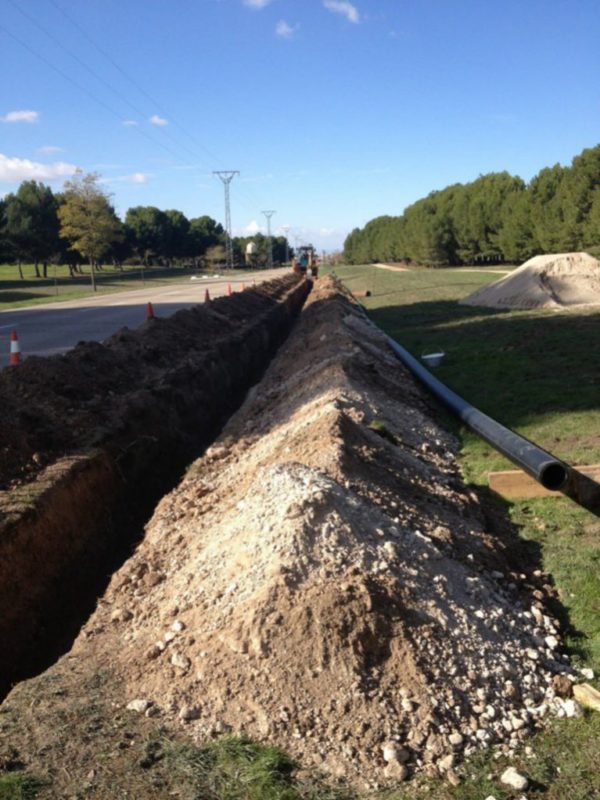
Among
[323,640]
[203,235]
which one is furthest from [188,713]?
[203,235]

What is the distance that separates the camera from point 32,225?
65.9 meters

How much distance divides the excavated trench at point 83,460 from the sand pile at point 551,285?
1340cm

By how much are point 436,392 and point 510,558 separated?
5.69m

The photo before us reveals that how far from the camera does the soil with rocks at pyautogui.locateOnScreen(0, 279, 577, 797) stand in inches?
145

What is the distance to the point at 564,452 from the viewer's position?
27.4 ft

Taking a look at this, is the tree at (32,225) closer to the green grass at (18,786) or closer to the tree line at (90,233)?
the tree line at (90,233)

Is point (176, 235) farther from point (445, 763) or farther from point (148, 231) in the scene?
point (445, 763)

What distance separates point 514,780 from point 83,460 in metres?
5.06

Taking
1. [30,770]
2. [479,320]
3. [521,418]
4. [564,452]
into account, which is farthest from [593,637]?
[479,320]

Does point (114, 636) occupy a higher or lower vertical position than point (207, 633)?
lower

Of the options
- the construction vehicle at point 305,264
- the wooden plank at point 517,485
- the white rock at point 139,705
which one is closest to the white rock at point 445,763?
the white rock at point 139,705

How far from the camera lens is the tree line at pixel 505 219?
5406 centimetres

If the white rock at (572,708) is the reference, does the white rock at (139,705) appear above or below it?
above

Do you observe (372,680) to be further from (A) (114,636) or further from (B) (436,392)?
(B) (436,392)
